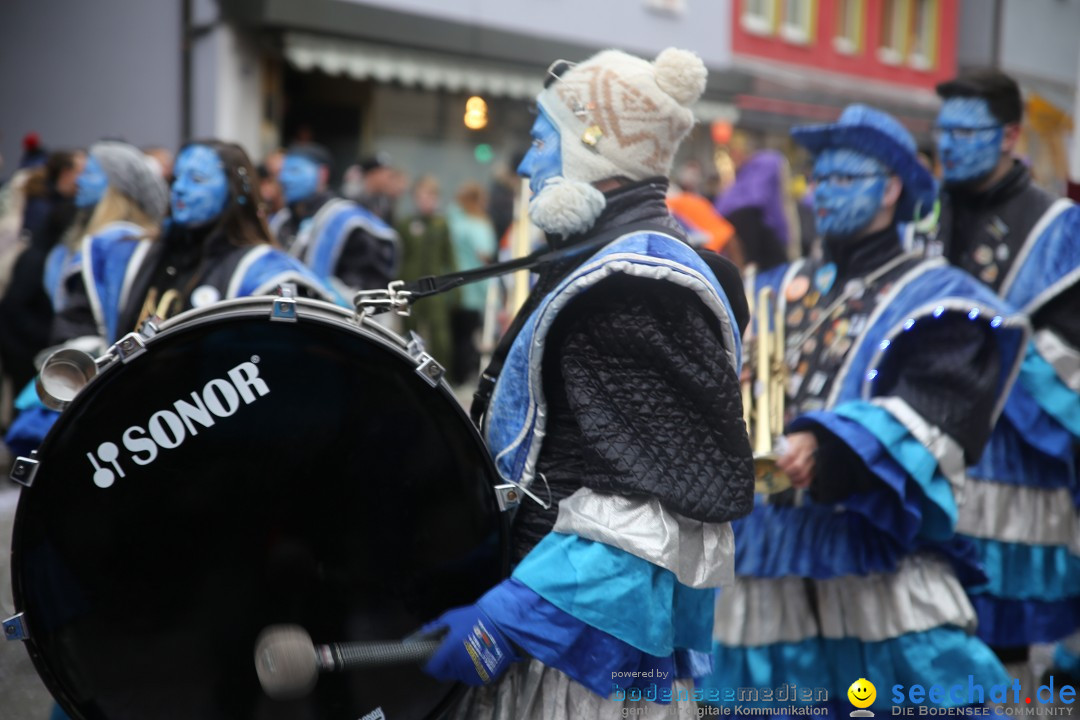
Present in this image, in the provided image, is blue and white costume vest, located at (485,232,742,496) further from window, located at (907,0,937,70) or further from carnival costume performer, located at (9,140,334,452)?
window, located at (907,0,937,70)

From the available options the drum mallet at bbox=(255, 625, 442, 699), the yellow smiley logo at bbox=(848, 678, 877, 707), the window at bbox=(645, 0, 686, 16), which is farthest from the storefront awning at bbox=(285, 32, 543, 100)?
the drum mallet at bbox=(255, 625, 442, 699)

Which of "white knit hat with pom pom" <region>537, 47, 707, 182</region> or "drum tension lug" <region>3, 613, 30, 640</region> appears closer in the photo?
"drum tension lug" <region>3, 613, 30, 640</region>

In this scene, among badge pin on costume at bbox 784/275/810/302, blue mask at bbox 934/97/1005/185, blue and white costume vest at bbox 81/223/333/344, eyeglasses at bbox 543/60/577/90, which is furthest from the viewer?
blue mask at bbox 934/97/1005/185

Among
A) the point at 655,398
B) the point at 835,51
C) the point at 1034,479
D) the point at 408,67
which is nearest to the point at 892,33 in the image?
the point at 835,51

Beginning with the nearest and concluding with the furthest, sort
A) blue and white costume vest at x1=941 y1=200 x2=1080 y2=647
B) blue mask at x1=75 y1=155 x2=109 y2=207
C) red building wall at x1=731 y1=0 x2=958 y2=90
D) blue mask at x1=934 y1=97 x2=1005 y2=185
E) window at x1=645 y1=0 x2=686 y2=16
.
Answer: blue and white costume vest at x1=941 y1=200 x2=1080 y2=647, blue mask at x1=934 y1=97 x2=1005 y2=185, blue mask at x1=75 y1=155 x2=109 y2=207, window at x1=645 y1=0 x2=686 y2=16, red building wall at x1=731 y1=0 x2=958 y2=90

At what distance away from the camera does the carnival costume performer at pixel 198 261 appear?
3.71 m

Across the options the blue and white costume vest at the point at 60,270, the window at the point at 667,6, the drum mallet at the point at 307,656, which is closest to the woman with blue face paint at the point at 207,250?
the blue and white costume vest at the point at 60,270

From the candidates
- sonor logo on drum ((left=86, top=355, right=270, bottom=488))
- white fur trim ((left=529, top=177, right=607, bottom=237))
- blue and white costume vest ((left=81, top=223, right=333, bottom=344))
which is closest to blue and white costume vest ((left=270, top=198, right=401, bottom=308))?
blue and white costume vest ((left=81, top=223, right=333, bottom=344))

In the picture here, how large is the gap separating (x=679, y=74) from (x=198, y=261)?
1972mm

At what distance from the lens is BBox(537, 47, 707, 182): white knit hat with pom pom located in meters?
2.33

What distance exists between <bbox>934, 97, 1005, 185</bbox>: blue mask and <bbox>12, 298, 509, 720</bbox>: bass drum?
9.64 feet

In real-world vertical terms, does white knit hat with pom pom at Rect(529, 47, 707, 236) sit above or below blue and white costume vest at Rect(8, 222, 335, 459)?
above

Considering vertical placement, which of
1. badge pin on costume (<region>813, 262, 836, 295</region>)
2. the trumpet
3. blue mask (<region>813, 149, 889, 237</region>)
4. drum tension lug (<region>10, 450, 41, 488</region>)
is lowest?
the trumpet

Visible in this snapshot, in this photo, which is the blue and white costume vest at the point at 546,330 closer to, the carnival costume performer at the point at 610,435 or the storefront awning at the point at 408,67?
the carnival costume performer at the point at 610,435
